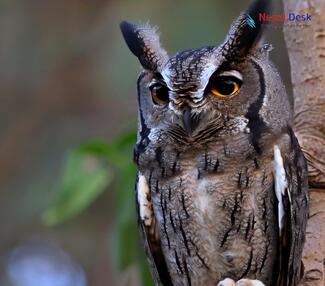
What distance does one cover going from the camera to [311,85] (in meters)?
3.72

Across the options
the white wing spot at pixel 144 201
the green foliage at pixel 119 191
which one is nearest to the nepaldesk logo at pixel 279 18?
the white wing spot at pixel 144 201

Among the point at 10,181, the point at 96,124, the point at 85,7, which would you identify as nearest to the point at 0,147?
the point at 10,181

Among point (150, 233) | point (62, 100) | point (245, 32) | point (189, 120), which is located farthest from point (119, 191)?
point (62, 100)

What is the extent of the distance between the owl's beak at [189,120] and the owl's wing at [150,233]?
0.35 m

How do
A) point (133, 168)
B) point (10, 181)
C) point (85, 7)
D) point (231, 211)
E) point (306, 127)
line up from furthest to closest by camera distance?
1. point (85, 7)
2. point (10, 181)
3. point (133, 168)
4. point (306, 127)
5. point (231, 211)

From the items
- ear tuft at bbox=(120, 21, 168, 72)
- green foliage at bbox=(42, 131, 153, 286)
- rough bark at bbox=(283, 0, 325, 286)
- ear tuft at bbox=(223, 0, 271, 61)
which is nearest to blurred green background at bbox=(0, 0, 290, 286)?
green foliage at bbox=(42, 131, 153, 286)

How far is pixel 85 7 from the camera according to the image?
28.5 ft

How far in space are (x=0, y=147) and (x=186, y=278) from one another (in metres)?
5.00

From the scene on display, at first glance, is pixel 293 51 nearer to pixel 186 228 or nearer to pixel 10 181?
pixel 186 228

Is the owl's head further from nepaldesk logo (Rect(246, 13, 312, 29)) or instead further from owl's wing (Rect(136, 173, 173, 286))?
owl's wing (Rect(136, 173, 173, 286))

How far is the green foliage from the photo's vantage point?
13.0 ft

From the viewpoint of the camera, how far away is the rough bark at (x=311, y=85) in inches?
141

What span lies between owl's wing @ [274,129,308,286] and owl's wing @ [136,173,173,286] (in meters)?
0.46

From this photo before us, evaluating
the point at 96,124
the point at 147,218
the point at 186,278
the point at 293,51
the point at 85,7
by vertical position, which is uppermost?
the point at 85,7
